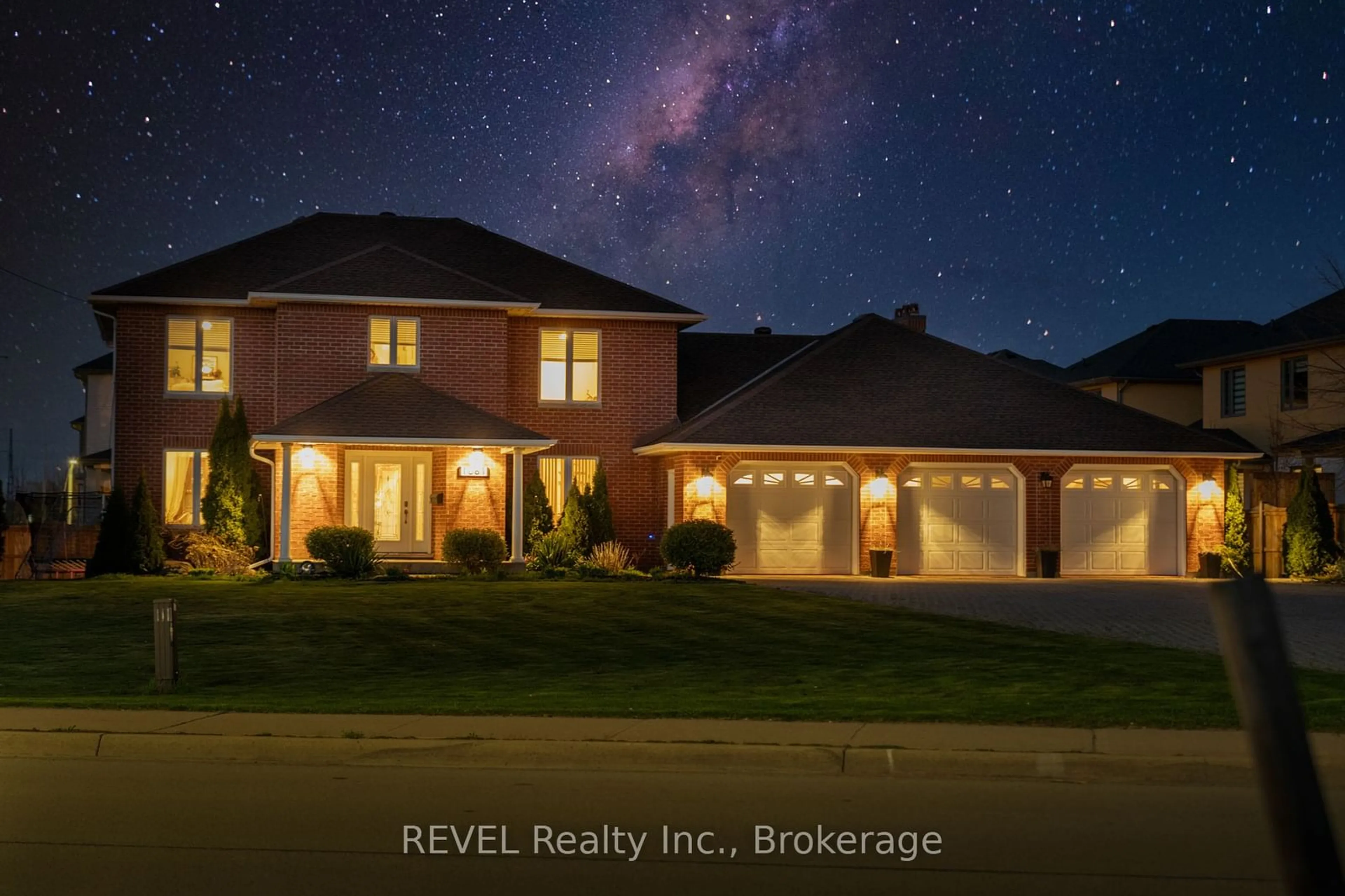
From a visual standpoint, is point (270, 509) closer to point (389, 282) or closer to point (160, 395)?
point (160, 395)

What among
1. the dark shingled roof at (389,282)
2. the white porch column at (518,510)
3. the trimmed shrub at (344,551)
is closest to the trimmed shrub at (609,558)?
the white porch column at (518,510)

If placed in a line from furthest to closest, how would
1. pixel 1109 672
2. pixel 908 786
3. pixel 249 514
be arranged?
pixel 249 514 < pixel 1109 672 < pixel 908 786

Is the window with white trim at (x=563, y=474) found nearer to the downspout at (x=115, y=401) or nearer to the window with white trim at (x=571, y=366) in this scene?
the window with white trim at (x=571, y=366)

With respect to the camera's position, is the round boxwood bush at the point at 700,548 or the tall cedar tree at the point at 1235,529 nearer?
the round boxwood bush at the point at 700,548

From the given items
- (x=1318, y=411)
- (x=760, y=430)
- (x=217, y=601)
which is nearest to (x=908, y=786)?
(x=217, y=601)

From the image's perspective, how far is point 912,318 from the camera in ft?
129

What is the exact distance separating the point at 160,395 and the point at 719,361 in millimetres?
13627

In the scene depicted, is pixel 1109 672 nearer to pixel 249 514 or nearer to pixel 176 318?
pixel 249 514

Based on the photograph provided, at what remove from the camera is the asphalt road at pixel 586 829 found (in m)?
7.24

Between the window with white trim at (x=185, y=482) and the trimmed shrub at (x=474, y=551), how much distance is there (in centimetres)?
Result: 670

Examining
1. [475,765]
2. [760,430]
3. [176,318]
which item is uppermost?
[176,318]

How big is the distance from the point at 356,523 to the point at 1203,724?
889 inches

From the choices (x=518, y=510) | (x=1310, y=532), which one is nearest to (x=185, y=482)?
(x=518, y=510)

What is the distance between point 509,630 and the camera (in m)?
19.9
